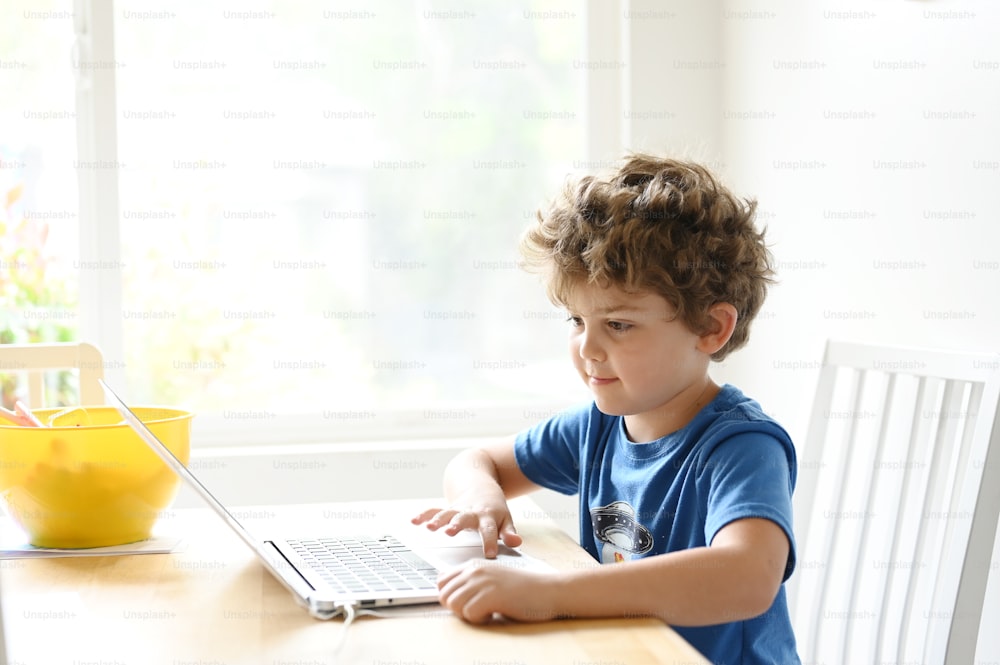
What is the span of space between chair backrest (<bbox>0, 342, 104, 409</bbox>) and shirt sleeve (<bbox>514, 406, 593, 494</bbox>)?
651 millimetres

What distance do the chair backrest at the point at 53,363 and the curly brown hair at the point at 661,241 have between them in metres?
0.72

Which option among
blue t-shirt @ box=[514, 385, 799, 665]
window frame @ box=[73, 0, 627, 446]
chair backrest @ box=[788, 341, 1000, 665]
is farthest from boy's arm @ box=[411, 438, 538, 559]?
window frame @ box=[73, 0, 627, 446]

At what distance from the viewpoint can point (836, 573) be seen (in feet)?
5.95

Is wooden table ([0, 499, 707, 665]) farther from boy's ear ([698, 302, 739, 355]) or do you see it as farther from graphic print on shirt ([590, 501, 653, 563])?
boy's ear ([698, 302, 739, 355])

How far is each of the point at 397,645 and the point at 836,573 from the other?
125cm

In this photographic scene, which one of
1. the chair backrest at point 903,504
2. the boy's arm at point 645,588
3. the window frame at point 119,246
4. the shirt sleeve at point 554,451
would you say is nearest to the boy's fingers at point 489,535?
the boy's arm at point 645,588

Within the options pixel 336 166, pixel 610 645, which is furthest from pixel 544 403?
pixel 610 645

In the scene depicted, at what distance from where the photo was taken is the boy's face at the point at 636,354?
113 cm

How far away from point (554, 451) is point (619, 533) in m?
0.19

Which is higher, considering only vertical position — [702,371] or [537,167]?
[537,167]

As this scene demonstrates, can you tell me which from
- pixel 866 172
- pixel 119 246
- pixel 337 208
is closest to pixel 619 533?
pixel 866 172

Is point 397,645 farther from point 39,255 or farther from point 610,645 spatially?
point 39,255

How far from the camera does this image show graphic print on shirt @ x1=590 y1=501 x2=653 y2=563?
1.16 metres

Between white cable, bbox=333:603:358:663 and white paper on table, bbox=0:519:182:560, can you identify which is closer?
white cable, bbox=333:603:358:663
